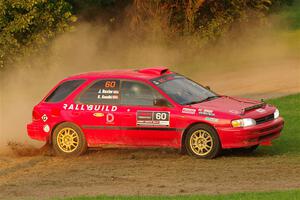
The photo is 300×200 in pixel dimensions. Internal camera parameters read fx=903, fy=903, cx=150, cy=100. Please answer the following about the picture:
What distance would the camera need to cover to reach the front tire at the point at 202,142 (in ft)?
46.3

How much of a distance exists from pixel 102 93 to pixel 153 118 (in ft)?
3.77

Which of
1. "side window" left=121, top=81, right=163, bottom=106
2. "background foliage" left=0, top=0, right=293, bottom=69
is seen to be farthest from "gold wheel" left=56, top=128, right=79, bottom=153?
"background foliage" left=0, top=0, right=293, bottom=69

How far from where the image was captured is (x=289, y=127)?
1792 cm

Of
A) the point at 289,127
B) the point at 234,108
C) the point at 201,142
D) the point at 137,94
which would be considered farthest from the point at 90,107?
the point at 289,127

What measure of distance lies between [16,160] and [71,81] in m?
1.67

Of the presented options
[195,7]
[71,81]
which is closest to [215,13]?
[195,7]

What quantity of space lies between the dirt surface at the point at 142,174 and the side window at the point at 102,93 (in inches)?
37.2

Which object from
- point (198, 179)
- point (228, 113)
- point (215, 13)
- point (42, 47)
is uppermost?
point (215, 13)

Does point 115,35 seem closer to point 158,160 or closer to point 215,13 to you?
point 215,13

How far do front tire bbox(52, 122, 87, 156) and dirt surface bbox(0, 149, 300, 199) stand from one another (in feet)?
0.55

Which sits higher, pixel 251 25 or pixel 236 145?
pixel 251 25

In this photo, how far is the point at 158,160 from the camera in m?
14.5

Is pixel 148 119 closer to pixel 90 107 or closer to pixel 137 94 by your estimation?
pixel 137 94

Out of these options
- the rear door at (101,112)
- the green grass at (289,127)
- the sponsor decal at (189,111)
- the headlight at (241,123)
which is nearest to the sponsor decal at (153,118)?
the sponsor decal at (189,111)
